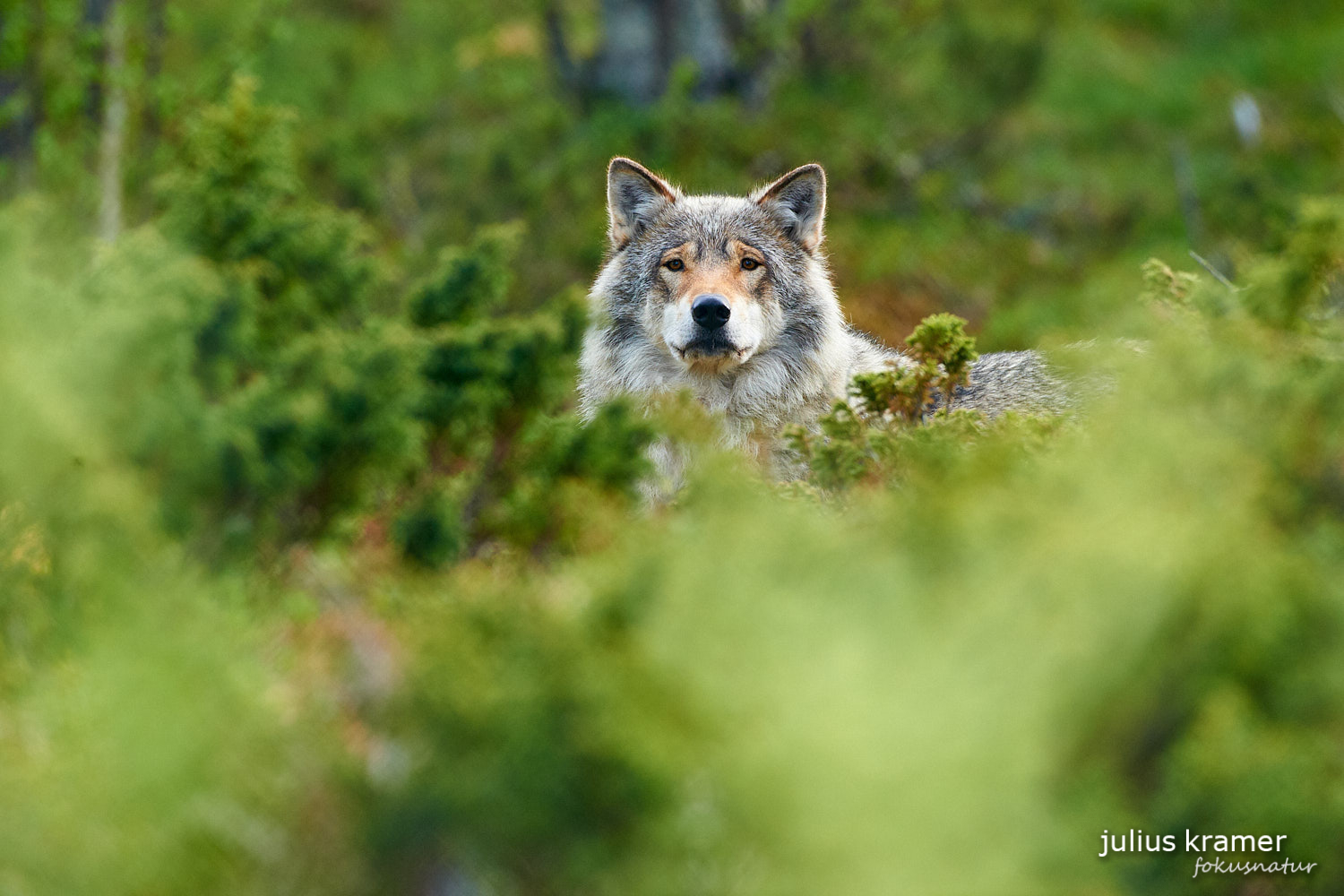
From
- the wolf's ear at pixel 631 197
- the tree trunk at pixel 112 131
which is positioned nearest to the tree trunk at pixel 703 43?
the tree trunk at pixel 112 131

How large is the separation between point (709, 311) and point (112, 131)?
18.6 ft

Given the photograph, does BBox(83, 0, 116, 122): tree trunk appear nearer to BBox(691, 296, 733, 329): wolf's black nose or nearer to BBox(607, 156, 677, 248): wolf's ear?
BBox(607, 156, 677, 248): wolf's ear

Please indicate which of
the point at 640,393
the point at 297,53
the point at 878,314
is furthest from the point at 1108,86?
the point at 640,393

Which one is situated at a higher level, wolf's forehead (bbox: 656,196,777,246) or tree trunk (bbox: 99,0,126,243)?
tree trunk (bbox: 99,0,126,243)

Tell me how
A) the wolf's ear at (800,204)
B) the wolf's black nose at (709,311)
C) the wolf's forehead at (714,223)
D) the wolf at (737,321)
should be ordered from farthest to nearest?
the wolf's ear at (800,204)
the wolf's forehead at (714,223)
the wolf at (737,321)
the wolf's black nose at (709,311)

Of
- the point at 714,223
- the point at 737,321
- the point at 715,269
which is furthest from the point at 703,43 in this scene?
the point at 737,321

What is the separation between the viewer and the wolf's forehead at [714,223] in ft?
20.6

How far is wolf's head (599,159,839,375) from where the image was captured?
233 inches

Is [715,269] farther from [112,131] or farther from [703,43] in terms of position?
[703,43]

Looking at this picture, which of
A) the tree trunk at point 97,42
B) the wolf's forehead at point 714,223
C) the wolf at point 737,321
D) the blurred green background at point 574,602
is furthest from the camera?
the tree trunk at point 97,42

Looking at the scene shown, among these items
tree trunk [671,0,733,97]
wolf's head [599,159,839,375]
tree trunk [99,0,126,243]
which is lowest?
wolf's head [599,159,839,375]

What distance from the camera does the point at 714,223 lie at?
637 cm

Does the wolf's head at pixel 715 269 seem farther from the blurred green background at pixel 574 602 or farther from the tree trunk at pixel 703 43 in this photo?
the tree trunk at pixel 703 43

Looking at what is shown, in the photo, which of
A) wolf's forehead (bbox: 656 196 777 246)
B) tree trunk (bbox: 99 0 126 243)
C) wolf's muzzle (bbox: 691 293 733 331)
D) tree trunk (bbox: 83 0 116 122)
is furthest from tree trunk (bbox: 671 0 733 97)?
wolf's muzzle (bbox: 691 293 733 331)
